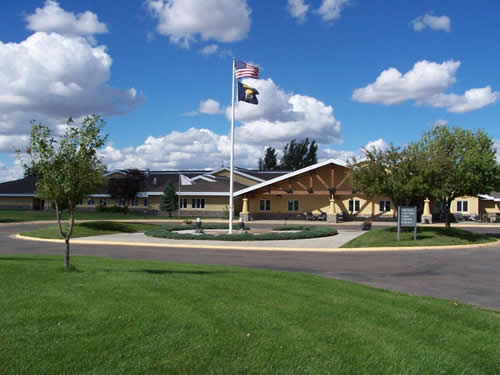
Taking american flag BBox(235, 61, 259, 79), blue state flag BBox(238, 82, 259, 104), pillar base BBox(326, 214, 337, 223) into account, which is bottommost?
pillar base BBox(326, 214, 337, 223)

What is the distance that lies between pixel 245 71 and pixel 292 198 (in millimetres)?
26978

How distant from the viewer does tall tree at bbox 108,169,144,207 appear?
58.4 metres

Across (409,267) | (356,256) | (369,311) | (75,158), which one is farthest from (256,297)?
(356,256)

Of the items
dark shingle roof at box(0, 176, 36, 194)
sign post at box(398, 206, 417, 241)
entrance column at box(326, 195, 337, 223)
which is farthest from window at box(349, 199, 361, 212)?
dark shingle roof at box(0, 176, 36, 194)

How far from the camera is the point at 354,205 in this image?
48.6m

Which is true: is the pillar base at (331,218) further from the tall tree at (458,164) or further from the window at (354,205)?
the tall tree at (458,164)

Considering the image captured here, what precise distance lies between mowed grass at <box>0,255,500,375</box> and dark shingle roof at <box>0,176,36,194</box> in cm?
6030

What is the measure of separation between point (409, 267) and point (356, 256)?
138 inches

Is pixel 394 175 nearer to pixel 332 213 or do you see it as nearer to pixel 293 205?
pixel 332 213

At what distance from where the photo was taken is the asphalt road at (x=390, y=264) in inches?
442

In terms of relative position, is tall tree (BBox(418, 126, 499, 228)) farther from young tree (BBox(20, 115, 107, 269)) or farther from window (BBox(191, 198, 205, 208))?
window (BBox(191, 198, 205, 208))

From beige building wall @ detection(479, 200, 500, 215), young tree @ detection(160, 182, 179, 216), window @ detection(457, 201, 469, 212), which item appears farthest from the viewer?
young tree @ detection(160, 182, 179, 216)

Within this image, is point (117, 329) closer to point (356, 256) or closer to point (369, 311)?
point (369, 311)

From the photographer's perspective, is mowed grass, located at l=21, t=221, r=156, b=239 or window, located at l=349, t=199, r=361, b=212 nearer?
mowed grass, located at l=21, t=221, r=156, b=239
